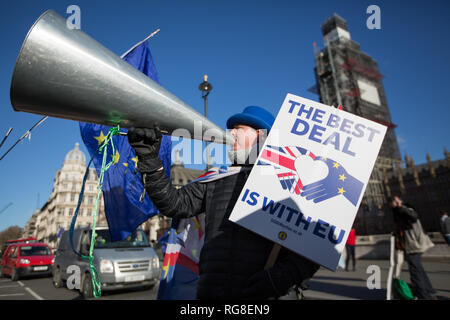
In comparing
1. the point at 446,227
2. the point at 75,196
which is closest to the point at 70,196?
the point at 75,196

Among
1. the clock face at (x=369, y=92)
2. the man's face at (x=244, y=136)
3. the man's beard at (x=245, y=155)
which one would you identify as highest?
the clock face at (x=369, y=92)

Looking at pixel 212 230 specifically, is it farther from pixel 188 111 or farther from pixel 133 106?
pixel 133 106

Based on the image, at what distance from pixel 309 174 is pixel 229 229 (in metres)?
0.56

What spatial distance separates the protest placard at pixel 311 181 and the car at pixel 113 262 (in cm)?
596

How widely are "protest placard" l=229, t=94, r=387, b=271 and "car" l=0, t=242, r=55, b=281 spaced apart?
47.6 ft

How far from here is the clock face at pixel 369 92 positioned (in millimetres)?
63422

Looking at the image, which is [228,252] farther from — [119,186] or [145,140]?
[119,186]

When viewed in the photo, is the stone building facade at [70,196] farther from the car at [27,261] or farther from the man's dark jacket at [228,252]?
the man's dark jacket at [228,252]

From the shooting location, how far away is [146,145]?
1506mm

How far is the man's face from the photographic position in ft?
6.07

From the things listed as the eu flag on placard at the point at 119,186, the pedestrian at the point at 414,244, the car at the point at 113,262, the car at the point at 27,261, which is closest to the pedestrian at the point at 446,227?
the pedestrian at the point at 414,244

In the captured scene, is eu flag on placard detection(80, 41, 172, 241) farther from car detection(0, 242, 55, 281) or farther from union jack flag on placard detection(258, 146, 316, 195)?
car detection(0, 242, 55, 281)

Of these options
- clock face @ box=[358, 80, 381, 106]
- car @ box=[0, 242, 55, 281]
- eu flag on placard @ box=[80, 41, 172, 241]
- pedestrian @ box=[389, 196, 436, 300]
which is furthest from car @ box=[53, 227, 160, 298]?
clock face @ box=[358, 80, 381, 106]
